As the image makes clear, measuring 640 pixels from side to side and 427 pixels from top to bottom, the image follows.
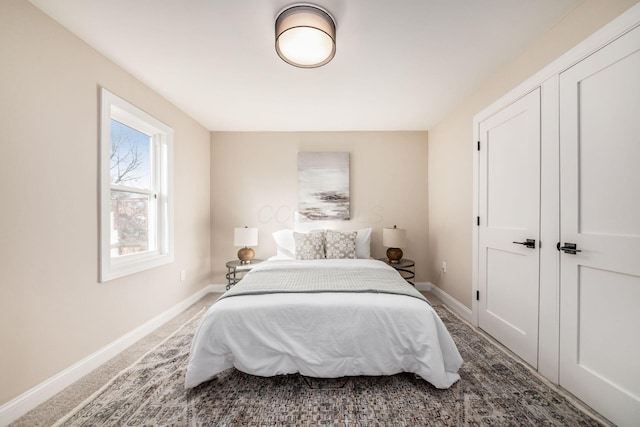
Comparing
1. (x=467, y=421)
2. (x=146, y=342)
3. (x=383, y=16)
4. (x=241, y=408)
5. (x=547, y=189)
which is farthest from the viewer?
(x=146, y=342)

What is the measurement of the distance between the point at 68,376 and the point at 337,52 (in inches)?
119

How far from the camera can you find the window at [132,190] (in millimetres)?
2211

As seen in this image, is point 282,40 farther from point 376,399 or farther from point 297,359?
point 376,399

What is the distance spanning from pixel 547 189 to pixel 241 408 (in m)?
2.47

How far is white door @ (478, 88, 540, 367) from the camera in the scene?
6.73 ft

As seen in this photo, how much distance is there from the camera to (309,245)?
3.47 meters

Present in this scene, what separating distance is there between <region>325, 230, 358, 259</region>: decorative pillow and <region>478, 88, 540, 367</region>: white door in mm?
1406

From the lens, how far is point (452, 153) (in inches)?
133

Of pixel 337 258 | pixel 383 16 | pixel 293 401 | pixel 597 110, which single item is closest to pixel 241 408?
pixel 293 401

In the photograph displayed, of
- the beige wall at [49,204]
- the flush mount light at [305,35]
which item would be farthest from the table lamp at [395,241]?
the beige wall at [49,204]

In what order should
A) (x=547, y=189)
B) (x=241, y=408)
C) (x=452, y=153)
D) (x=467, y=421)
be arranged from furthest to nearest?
(x=452, y=153), (x=547, y=189), (x=241, y=408), (x=467, y=421)

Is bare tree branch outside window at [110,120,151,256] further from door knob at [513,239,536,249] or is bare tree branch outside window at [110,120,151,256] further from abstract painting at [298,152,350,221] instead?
door knob at [513,239,536,249]

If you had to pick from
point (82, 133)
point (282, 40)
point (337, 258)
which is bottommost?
point (337, 258)

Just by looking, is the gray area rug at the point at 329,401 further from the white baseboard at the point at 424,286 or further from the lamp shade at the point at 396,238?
the white baseboard at the point at 424,286
